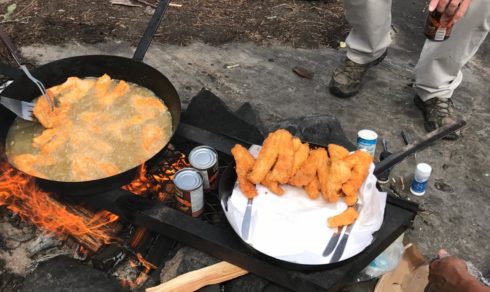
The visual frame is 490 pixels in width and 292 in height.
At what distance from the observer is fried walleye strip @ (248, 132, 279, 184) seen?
2.71m

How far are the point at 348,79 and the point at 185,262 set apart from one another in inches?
110

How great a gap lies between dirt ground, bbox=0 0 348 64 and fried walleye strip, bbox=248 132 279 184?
2892mm

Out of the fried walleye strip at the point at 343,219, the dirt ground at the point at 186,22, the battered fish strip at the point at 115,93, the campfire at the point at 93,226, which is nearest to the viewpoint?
the fried walleye strip at the point at 343,219

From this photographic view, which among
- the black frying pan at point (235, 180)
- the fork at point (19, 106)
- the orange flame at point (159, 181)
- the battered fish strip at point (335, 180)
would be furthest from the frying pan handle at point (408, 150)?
the fork at point (19, 106)

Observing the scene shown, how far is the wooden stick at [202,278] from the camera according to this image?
2.61 m

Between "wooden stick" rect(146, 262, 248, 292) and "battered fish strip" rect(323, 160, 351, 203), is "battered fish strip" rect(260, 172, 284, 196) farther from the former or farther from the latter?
"wooden stick" rect(146, 262, 248, 292)

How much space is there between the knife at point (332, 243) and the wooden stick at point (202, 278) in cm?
56

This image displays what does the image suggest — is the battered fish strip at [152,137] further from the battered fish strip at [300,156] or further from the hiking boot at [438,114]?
the hiking boot at [438,114]

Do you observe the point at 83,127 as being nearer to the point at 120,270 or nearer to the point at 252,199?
the point at 120,270

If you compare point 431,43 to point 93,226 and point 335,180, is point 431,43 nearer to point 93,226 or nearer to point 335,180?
point 335,180

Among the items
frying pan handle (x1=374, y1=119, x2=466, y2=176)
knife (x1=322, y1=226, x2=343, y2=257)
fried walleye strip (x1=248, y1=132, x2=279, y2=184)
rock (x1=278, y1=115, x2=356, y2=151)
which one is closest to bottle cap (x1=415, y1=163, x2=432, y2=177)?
frying pan handle (x1=374, y1=119, x2=466, y2=176)

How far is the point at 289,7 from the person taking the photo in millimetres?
6094

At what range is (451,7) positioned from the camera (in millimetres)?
3367

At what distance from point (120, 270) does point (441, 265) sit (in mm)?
2034
